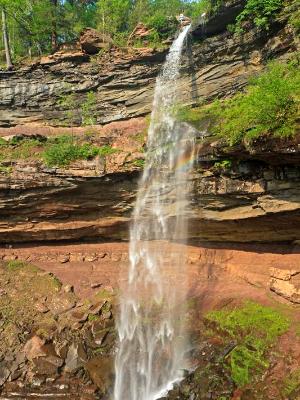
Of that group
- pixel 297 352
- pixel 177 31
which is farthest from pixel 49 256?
pixel 177 31

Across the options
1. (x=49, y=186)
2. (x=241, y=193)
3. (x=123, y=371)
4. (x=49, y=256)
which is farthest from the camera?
(x=49, y=256)

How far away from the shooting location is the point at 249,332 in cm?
1198

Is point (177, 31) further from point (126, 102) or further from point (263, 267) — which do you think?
point (263, 267)

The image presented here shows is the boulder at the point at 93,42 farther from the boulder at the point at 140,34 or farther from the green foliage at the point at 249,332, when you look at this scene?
the green foliage at the point at 249,332

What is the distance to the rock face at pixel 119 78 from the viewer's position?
17.6 metres

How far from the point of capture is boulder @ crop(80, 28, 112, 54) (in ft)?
71.0

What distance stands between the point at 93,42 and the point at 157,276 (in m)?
14.5

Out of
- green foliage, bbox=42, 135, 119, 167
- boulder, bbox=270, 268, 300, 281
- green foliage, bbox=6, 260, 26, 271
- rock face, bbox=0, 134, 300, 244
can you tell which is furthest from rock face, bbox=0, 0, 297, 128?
boulder, bbox=270, 268, 300, 281

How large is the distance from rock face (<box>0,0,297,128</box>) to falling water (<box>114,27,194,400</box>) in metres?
2.07

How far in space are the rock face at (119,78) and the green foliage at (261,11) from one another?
641 millimetres

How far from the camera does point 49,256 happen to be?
59.4 ft

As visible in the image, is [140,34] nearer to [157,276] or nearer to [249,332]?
[157,276]

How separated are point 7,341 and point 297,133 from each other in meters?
12.3

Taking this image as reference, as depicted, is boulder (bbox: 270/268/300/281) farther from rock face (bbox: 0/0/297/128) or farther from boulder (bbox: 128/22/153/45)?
boulder (bbox: 128/22/153/45)
